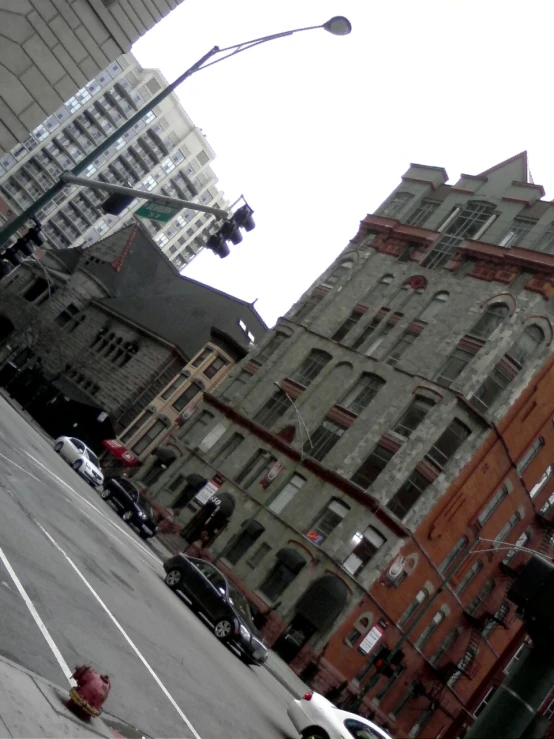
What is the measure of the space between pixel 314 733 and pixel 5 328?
6595cm

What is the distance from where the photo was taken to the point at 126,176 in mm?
113125

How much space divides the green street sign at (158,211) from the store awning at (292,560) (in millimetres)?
22619

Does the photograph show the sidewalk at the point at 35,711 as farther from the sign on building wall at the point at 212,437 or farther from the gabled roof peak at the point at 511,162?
the gabled roof peak at the point at 511,162

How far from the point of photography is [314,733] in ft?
42.4

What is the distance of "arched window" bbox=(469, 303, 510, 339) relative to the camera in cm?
3734

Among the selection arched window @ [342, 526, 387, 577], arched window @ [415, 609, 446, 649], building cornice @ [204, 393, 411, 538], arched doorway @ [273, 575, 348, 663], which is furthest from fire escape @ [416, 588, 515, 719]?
building cornice @ [204, 393, 411, 538]

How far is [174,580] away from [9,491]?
787cm

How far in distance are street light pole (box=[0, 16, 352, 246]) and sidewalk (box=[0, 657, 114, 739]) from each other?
10.8m

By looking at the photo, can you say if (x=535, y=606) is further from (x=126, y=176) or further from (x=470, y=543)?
(x=126, y=176)

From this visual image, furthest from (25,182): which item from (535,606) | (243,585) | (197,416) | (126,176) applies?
(535,606)

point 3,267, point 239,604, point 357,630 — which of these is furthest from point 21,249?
point 357,630

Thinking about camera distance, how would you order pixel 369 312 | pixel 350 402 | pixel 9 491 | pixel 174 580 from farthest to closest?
pixel 369 312 < pixel 350 402 < pixel 174 580 < pixel 9 491

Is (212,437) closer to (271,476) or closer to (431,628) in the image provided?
(271,476)

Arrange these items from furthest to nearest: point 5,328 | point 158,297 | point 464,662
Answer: point 5,328 → point 158,297 → point 464,662
